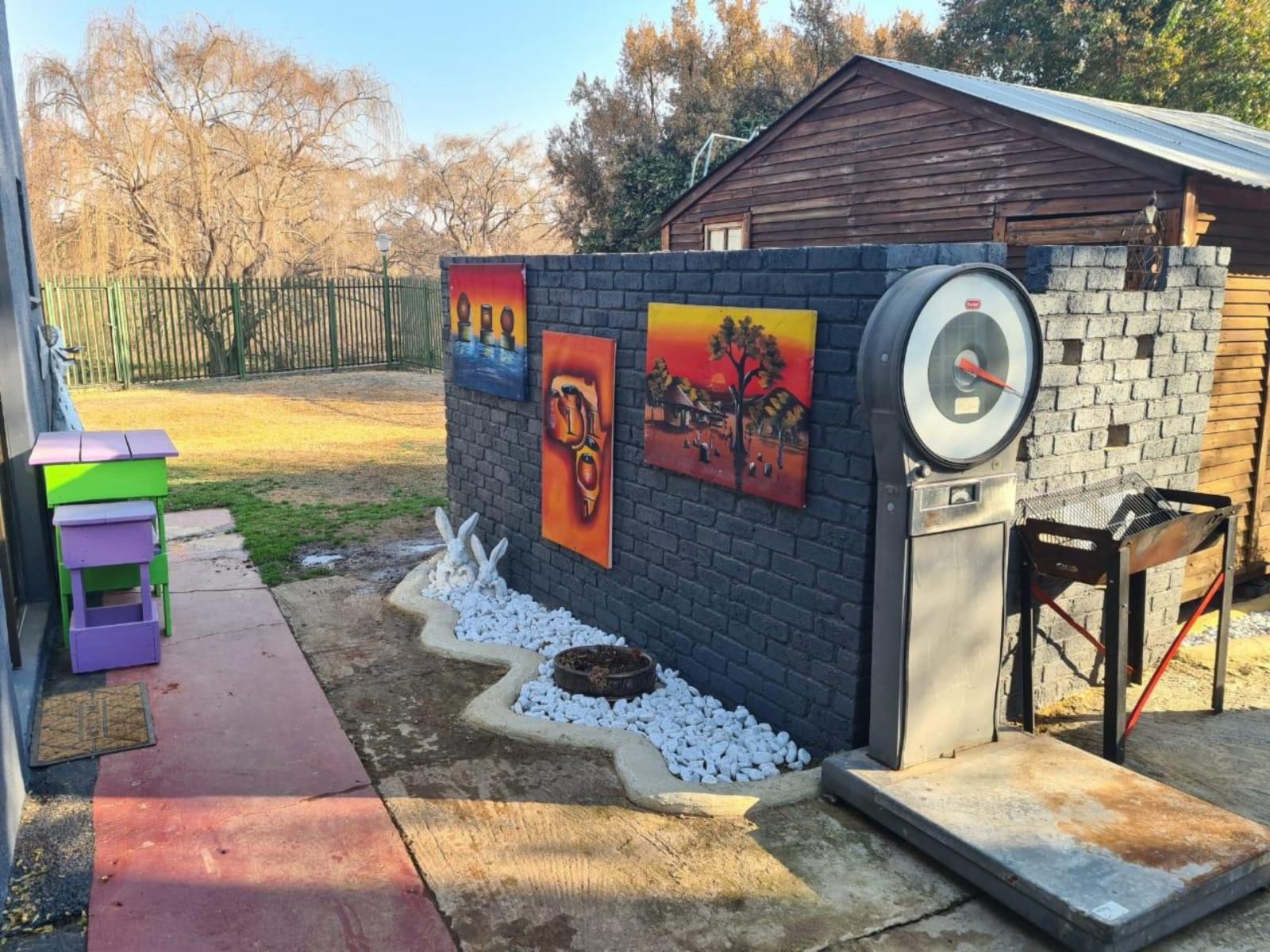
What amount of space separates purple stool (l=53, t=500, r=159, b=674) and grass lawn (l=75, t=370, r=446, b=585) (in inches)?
53.2

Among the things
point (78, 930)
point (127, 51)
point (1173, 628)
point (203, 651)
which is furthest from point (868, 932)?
point (127, 51)

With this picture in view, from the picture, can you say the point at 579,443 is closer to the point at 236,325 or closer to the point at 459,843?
the point at 459,843

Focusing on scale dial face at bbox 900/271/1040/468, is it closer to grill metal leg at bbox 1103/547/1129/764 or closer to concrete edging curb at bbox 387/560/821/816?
grill metal leg at bbox 1103/547/1129/764

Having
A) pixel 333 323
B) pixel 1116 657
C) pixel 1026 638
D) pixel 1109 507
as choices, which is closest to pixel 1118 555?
pixel 1116 657

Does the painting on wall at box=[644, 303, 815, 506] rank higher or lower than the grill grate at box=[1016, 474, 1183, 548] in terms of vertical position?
higher

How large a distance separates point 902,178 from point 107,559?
862cm

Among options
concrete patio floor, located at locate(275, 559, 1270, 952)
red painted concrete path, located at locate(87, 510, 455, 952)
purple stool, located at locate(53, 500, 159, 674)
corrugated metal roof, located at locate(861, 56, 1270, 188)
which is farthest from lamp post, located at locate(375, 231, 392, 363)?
concrete patio floor, located at locate(275, 559, 1270, 952)

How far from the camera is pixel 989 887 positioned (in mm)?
2744

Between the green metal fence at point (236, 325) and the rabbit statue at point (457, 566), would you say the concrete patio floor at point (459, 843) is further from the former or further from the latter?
the green metal fence at point (236, 325)

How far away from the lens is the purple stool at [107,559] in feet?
14.7

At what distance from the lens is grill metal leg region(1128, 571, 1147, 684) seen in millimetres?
4086

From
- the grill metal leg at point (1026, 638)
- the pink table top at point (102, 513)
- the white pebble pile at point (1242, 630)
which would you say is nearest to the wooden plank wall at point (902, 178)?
the white pebble pile at point (1242, 630)

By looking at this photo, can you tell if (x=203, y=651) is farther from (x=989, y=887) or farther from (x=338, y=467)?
(x=338, y=467)

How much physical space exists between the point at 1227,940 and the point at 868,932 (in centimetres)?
98
